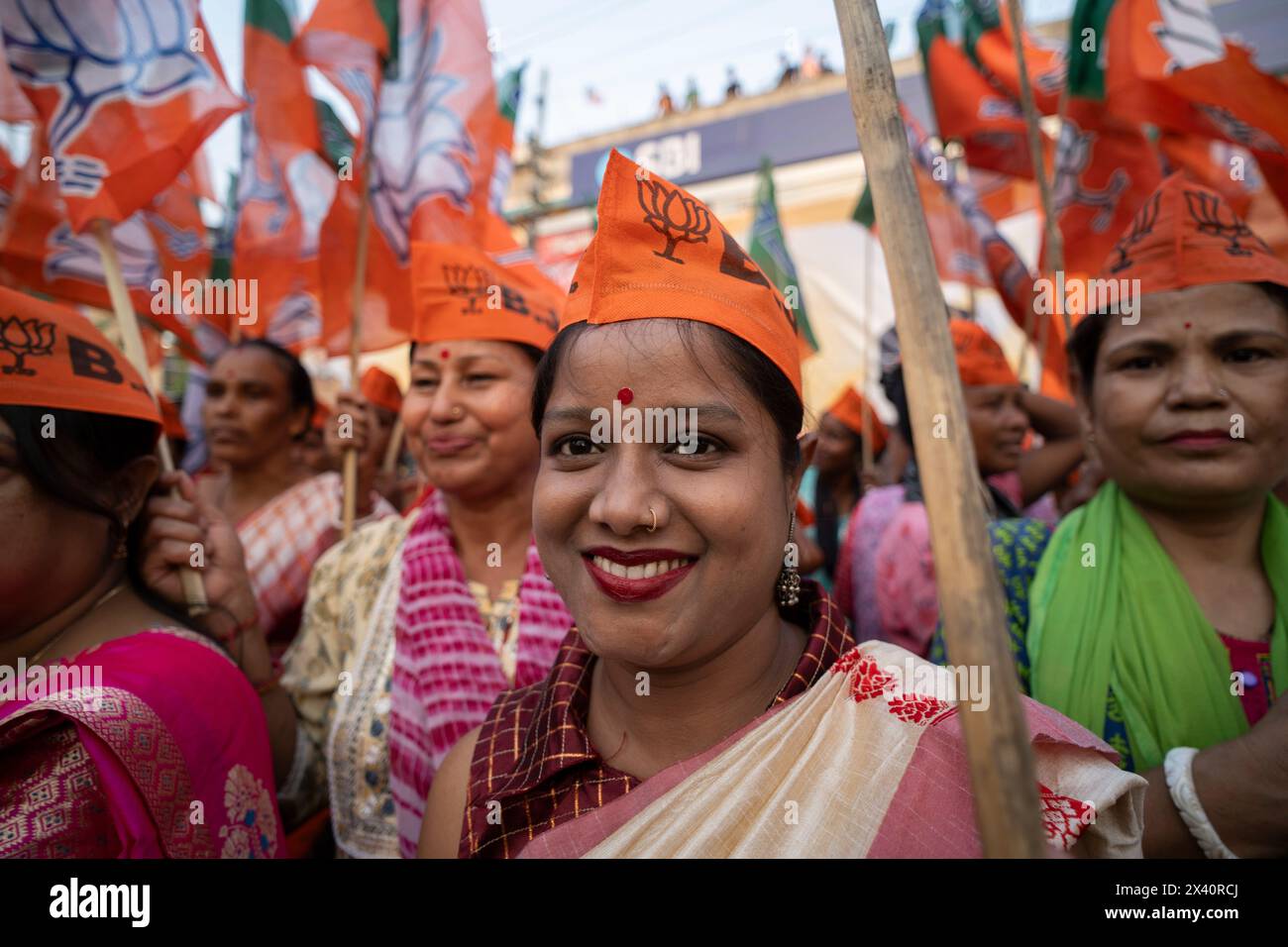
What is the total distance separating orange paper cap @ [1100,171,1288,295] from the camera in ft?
6.57

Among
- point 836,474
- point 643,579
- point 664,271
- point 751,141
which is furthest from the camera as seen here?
point 751,141

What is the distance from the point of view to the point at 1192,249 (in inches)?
80.7

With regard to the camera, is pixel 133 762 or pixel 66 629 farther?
pixel 66 629

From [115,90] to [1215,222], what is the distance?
137 inches

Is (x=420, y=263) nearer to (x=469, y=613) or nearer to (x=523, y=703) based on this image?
(x=469, y=613)

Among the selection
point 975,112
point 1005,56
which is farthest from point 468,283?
point 1005,56

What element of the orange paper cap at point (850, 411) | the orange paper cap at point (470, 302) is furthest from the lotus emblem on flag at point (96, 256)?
the orange paper cap at point (850, 411)

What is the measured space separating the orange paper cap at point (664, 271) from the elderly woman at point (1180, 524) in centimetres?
109

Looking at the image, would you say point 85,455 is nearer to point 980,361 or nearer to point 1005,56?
point 980,361

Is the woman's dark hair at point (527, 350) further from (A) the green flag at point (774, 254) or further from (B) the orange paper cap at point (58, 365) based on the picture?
(A) the green flag at point (774, 254)

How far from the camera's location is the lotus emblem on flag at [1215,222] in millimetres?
2064

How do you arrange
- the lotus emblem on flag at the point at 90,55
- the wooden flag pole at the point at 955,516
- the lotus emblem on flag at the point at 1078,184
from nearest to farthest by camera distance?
the wooden flag pole at the point at 955,516 < the lotus emblem on flag at the point at 90,55 < the lotus emblem on flag at the point at 1078,184

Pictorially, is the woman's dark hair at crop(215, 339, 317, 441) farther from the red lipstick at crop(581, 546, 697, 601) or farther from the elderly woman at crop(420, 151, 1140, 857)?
the red lipstick at crop(581, 546, 697, 601)
